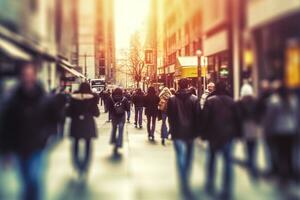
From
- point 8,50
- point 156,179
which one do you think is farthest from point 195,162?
point 8,50

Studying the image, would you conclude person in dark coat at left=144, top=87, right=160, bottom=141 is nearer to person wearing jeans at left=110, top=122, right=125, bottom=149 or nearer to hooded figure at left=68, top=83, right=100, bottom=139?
person wearing jeans at left=110, top=122, right=125, bottom=149

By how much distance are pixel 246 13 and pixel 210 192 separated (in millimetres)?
1311

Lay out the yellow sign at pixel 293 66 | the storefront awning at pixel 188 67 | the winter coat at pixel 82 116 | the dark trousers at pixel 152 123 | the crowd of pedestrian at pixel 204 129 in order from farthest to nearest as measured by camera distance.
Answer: the dark trousers at pixel 152 123, the storefront awning at pixel 188 67, the winter coat at pixel 82 116, the crowd of pedestrian at pixel 204 129, the yellow sign at pixel 293 66

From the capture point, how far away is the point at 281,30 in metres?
3.66

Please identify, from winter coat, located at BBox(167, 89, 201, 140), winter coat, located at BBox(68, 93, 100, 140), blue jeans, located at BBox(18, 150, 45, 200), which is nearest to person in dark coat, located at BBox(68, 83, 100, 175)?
winter coat, located at BBox(68, 93, 100, 140)

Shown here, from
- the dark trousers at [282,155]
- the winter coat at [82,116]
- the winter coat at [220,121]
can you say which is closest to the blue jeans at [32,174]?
the winter coat at [82,116]

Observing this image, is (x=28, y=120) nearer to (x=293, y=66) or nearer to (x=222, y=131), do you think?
(x=222, y=131)

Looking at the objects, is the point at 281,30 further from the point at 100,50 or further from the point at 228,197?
the point at 100,50

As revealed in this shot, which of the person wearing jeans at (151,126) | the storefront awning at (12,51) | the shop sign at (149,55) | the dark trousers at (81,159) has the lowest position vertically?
the person wearing jeans at (151,126)

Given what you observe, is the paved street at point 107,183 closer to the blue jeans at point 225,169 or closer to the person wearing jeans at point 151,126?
the blue jeans at point 225,169

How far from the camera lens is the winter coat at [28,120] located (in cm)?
406

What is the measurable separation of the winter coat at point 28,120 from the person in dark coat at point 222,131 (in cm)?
120

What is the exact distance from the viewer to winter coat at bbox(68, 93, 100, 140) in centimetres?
454

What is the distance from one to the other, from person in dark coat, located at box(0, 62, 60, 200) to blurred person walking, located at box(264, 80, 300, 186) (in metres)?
1.48
